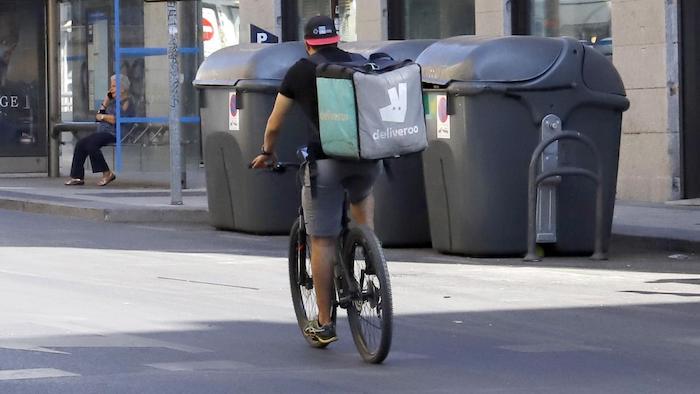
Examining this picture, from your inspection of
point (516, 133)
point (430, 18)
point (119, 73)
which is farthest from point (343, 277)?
point (119, 73)

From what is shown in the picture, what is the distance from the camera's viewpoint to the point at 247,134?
14648 mm

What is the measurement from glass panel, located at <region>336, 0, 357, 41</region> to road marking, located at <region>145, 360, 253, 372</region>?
1417 centimetres

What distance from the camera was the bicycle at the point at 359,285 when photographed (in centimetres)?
722

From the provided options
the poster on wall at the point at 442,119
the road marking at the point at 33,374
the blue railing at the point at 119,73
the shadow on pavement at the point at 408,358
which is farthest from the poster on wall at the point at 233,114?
the road marking at the point at 33,374

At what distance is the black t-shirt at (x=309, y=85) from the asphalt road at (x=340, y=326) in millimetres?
1078

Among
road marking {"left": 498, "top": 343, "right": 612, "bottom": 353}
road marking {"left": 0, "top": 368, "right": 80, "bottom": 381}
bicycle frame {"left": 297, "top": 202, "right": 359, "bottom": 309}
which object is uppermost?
bicycle frame {"left": 297, "top": 202, "right": 359, "bottom": 309}

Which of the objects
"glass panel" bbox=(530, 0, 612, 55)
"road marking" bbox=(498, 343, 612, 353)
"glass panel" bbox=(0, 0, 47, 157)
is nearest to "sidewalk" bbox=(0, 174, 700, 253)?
"glass panel" bbox=(0, 0, 47, 157)

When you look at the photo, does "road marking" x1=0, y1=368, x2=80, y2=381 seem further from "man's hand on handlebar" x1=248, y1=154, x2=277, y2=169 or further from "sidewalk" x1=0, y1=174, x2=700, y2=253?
"sidewalk" x1=0, y1=174, x2=700, y2=253

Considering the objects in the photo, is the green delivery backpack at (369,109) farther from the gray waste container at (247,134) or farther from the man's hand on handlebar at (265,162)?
the gray waste container at (247,134)

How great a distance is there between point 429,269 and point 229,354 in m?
4.21

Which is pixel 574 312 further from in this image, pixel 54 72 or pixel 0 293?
pixel 54 72

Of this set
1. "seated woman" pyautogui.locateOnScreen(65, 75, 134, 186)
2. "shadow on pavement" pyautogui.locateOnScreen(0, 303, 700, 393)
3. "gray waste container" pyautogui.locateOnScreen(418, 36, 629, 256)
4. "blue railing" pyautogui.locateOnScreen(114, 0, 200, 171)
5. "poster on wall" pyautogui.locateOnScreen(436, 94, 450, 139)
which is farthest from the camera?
"seated woman" pyautogui.locateOnScreen(65, 75, 134, 186)

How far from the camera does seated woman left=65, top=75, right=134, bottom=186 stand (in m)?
20.6

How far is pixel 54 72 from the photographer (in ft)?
75.8
